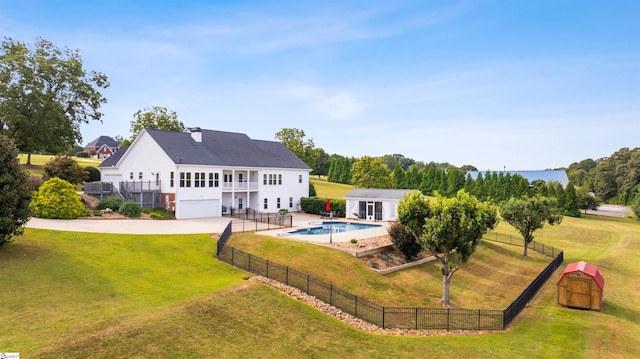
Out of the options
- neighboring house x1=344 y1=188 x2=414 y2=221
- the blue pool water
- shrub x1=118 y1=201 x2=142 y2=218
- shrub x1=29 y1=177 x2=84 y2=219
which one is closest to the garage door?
shrub x1=118 y1=201 x2=142 y2=218

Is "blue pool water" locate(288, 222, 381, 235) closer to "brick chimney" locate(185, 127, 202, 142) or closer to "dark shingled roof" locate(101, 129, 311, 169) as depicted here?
"dark shingled roof" locate(101, 129, 311, 169)

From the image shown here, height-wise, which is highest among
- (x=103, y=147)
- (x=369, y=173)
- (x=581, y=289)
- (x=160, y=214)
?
(x=103, y=147)

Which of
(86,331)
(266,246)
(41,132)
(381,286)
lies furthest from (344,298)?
(41,132)

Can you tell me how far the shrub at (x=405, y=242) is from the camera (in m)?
27.9

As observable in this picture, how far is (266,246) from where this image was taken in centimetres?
2670

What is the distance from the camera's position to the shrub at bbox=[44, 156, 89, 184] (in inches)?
1644

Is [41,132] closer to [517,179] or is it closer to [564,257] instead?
[564,257]

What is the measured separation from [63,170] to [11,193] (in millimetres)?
25665

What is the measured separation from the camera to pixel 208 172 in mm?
41562

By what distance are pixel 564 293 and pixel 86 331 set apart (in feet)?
77.8

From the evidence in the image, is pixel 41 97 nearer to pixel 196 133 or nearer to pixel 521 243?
pixel 196 133

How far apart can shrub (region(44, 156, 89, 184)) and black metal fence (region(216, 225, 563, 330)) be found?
31.0m

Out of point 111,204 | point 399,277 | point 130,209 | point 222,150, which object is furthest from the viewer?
point 222,150

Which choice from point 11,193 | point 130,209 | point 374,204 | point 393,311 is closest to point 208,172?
point 130,209
